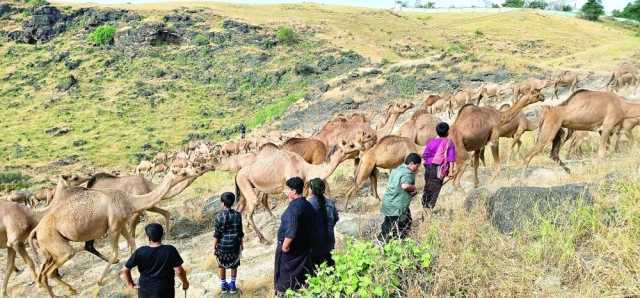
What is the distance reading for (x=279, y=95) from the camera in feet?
170

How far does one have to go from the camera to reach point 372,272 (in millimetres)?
5719

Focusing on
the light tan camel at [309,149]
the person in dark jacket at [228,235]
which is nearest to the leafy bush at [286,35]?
the light tan camel at [309,149]

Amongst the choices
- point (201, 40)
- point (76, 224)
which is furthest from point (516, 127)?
point (201, 40)

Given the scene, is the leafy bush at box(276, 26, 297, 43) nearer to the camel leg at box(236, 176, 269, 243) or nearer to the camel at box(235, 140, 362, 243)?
the camel at box(235, 140, 362, 243)

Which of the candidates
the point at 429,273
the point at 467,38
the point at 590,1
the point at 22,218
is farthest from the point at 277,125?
the point at 590,1

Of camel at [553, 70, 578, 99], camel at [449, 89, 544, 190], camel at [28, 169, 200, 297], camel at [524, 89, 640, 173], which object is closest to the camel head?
camel at [28, 169, 200, 297]

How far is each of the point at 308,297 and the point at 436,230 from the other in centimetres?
187

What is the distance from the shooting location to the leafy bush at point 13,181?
1166 inches

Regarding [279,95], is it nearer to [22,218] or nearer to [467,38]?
[467,38]

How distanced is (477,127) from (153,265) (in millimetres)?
6941

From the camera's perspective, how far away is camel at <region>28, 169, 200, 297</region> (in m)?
9.48

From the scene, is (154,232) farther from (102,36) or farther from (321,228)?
(102,36)

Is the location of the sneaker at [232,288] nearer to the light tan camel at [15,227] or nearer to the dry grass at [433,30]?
the light tan camel at [15,227]

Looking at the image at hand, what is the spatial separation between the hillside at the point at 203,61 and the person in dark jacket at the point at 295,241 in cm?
2850
